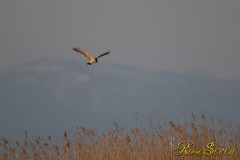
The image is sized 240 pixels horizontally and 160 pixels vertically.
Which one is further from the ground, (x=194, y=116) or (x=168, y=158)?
(x=194, y=116)

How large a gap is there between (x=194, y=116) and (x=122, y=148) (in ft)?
5.08

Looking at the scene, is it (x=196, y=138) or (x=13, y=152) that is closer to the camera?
(x=13, y=152)

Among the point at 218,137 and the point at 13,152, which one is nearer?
the point at 13,152

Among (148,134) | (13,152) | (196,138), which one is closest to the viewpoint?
(13,152)

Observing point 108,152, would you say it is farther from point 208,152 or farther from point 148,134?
point 208,152

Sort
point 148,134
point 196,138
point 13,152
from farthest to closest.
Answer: point 148,134 < point 196,138 < point 13,152

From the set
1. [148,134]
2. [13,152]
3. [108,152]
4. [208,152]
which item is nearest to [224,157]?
[208,152]

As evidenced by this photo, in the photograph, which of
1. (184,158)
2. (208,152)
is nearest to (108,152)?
(184,158)

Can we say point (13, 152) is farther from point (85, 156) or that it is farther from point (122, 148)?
point (122, 148)

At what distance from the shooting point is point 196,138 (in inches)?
283

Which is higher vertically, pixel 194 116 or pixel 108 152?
pixel 194 116

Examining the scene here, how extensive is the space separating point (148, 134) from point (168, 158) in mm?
930

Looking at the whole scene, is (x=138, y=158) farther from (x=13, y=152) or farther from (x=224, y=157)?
(x=13, y=152)

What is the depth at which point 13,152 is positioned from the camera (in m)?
6.74
